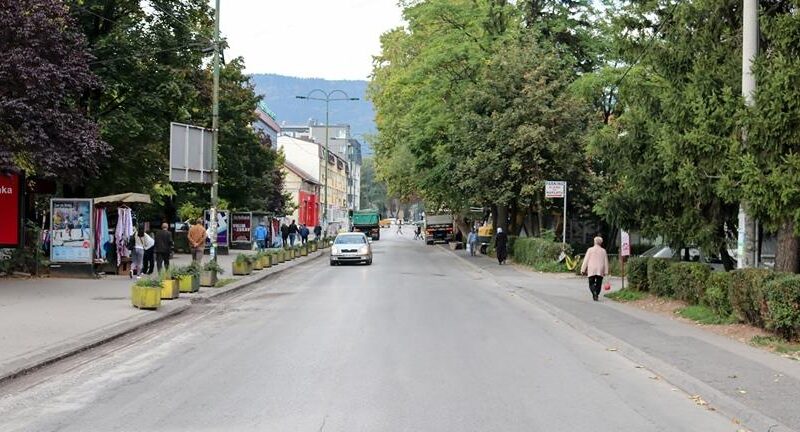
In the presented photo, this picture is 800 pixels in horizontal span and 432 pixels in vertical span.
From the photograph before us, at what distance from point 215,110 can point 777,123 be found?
15.0m

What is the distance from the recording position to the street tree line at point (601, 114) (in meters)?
12.4

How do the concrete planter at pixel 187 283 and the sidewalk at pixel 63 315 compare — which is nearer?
the sidewalk at pixel 63 315

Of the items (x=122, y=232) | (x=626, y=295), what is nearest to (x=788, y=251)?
(x=626, y=295)

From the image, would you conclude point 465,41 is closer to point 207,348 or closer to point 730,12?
point 730,12

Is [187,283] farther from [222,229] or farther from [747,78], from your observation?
[222,229]

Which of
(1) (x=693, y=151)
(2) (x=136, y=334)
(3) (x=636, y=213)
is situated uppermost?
(1) (x=693, y=151)

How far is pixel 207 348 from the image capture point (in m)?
11.1

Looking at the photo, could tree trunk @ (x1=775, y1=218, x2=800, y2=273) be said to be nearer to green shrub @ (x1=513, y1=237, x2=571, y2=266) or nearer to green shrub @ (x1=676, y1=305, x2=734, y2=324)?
green shrub @ (x1=676, y1=305, x2=734, y2=324)

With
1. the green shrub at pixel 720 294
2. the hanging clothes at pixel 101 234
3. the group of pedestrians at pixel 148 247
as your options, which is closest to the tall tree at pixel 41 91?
the hanging clothes at pixel 101 234

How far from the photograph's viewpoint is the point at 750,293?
1206 cm

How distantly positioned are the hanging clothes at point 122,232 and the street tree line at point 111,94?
5.32 feet

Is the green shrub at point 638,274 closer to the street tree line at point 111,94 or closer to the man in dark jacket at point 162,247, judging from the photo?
the man in dark jacket at point 162,247

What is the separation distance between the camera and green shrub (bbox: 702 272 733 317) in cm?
1352

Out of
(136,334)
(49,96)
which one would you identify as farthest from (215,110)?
(136,334)
